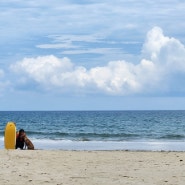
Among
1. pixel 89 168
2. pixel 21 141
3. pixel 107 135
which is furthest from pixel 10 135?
pixel 107 135

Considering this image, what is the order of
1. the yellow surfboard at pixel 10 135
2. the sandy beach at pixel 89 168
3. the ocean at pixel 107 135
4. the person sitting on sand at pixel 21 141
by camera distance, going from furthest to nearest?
1. the ocean at pixel 107 135
2. the person sitting on sand at pixel 21 141
3. the yellow surfboard at pixel 10 135
4. the sandy beach at pixel 89 168

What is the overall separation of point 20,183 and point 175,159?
6.05m

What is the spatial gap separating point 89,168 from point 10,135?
5800 millimetres

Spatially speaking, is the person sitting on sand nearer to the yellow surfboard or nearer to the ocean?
the yellow surfboard

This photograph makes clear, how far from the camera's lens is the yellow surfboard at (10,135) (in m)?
18.1

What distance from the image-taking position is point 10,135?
18141 millimetres

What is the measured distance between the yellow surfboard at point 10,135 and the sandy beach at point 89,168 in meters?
2.18

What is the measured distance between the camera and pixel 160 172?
12.5 m

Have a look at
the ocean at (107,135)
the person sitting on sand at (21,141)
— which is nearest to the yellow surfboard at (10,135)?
the person sitting on sand at (21,141)

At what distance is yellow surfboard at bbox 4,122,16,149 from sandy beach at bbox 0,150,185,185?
2.18 metres

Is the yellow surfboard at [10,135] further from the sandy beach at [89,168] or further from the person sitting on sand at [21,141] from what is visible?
the sandy beach at [89,168]

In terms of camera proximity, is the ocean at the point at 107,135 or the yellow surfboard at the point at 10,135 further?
the ocean at the point at 107,135

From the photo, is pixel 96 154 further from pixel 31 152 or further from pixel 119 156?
pixel 31 152

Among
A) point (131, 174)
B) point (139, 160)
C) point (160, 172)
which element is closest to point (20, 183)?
point (131, 174)
